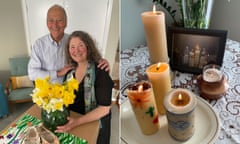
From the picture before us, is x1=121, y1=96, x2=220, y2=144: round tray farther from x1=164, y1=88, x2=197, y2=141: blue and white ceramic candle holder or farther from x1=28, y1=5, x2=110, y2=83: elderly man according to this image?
x1=28, y1=5, x2=110, y2=83: elderly man

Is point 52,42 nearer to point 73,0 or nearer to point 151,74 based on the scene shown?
point 73,0

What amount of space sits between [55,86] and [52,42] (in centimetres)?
9

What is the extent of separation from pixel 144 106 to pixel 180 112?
0.08 metres

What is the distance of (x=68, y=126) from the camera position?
549 mm

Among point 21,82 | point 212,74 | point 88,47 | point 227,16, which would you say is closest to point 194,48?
→ point 212,74

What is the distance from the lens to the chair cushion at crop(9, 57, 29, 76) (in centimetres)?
54

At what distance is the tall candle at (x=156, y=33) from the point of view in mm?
671

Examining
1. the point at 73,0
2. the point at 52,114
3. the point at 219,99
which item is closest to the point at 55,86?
the point at 52,114

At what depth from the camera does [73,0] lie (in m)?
0.52

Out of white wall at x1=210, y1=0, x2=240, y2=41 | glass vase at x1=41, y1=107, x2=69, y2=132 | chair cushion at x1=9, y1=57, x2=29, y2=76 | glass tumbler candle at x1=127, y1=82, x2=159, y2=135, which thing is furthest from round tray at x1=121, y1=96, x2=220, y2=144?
white wall at x1=210, y1=0, x2=240, y2=41

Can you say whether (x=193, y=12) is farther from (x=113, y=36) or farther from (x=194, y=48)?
(x=113, y=36)

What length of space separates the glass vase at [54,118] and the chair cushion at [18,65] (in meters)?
0.09

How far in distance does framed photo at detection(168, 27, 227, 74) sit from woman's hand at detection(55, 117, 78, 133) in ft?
1.38

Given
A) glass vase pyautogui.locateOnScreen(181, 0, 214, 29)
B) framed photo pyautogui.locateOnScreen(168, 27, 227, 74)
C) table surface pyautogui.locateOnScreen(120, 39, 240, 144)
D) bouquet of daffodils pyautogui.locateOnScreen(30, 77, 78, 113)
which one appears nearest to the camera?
bouquet of daffodils pyautogui.locateOnScreen(30, 77, 78, 113)
